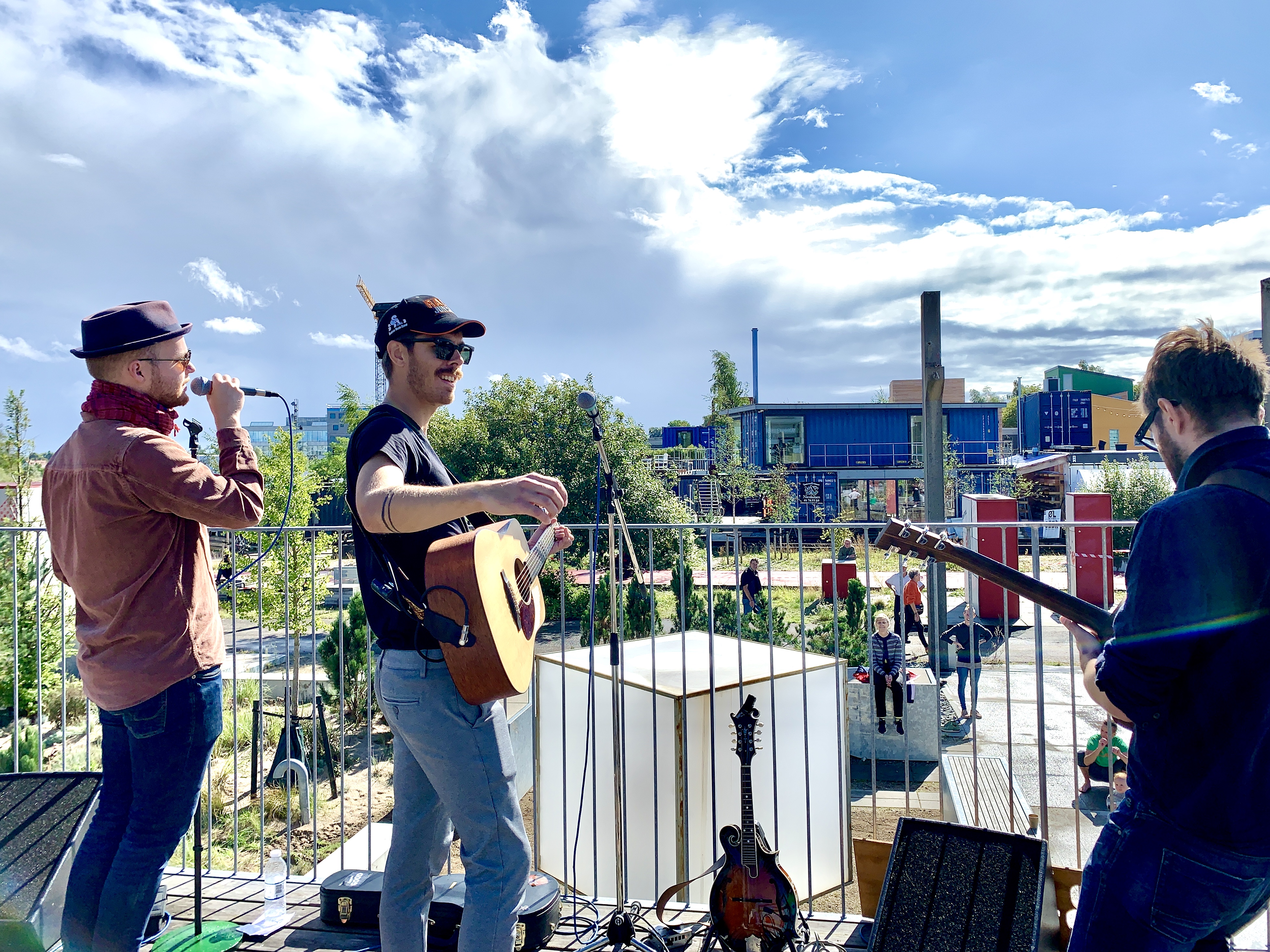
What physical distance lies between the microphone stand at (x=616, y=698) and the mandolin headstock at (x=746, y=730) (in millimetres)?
466

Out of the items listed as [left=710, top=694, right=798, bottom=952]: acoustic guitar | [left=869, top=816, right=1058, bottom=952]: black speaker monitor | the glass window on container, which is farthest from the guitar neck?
the glass window on container

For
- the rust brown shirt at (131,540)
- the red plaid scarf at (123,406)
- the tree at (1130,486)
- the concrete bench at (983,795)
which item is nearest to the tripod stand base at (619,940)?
the rust brown shirt at (131,540)

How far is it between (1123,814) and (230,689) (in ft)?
37.2

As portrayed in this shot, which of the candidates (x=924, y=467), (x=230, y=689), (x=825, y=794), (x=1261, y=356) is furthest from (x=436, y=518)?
(x=230, y=689)

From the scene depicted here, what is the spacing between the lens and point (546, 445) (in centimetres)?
2116

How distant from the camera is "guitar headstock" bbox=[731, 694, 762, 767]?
3033 mm

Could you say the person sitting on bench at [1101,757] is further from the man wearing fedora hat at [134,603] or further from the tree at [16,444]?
the tree at [16,444]

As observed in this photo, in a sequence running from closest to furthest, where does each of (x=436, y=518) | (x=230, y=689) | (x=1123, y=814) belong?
(x=1123, y=814)
(x=436, y=518)
(x=230, y=689)

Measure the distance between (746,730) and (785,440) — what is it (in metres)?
40.5

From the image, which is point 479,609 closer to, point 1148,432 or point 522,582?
point 522,582

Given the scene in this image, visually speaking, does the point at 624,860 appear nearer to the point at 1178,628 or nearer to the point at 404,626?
the point at 404,626

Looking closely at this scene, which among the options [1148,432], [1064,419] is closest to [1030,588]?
[1148,432]

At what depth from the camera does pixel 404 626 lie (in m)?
2.00

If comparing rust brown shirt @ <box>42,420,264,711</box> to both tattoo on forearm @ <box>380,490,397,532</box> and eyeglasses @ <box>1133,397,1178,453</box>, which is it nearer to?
tattoo on forearm @ <box>380,490,397,532</box>
